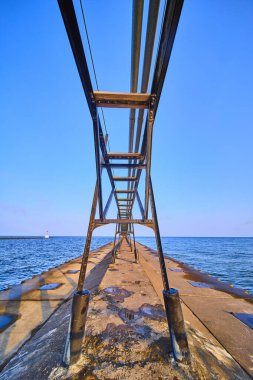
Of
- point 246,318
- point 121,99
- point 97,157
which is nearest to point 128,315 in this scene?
point 246,318

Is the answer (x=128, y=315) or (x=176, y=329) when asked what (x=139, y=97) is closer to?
(x=176, y=329)

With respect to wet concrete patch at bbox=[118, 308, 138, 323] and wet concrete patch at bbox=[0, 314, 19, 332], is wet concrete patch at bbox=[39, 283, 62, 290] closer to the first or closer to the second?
wet concrete patch at bbox=[0, 314, 19, 332]

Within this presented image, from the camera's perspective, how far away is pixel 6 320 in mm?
3658

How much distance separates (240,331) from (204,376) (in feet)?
6.99

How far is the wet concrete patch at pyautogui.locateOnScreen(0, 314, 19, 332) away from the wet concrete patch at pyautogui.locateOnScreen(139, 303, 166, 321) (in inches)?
108

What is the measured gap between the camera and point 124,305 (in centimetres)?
363

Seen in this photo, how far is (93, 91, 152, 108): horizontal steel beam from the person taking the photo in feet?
7.77

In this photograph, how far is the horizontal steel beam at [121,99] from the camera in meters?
2.37

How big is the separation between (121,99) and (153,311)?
12.7 ft

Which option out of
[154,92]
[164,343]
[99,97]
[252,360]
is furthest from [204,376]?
[99,97]

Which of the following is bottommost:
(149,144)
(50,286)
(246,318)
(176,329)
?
(246,318)

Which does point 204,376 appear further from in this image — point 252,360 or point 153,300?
point 153,300

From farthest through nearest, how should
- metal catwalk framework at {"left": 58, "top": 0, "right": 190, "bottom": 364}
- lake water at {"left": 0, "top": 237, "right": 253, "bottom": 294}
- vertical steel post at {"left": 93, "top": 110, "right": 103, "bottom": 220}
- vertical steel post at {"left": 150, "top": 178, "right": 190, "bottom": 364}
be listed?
1. lake water at {"left": 0, "top": 237, "right": 253, "bottom": 294}
2. vertical steel post at {"left": 93, "top": 110, "right": 103, "bottom": 220}
3. vertical steel post at {"left": 150, "top": 178, "right": 190, "bottom": 364}
4. metal catwalk framework at {"left": 58, "top": 0, "right": 190, "bottom": 364}

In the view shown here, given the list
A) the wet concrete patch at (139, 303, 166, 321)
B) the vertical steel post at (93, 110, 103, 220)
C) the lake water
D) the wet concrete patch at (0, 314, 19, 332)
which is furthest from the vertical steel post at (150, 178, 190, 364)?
the lake water
